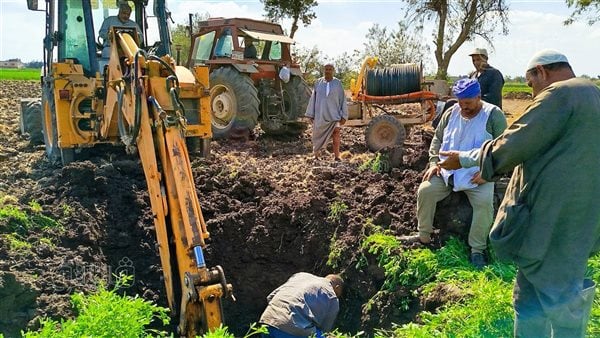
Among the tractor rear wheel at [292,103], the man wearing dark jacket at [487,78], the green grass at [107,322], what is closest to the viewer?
the green grass at [107,322]

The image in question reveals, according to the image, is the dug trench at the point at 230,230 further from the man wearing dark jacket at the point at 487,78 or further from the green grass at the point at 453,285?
the man wearing dark jacket at the point at 487,78

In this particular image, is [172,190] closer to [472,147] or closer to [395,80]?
[472,147]

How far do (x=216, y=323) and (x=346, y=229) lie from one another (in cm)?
255

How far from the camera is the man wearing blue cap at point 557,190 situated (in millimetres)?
2957

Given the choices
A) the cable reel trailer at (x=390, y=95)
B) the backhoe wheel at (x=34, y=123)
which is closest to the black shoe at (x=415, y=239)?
the cable reel trailer at (x=390, y=95)

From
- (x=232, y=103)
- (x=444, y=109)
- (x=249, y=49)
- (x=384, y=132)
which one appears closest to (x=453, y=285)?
(x=444, y=109)

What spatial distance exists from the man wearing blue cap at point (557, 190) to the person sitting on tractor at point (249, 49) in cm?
890

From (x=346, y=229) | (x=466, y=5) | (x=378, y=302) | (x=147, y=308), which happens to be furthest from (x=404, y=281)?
(x=466, y=5)

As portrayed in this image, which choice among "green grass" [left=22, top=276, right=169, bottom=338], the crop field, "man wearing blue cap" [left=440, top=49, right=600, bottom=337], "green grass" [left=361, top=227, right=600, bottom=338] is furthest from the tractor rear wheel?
"man wearing blue cap" [left=440, top=49, right=600, bottom=337]

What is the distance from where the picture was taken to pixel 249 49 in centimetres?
1159

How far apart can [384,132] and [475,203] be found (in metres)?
5.26

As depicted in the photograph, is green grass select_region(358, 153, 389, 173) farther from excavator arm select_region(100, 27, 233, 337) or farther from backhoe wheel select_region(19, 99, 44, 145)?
backhoe wheel select_region(19, 99, 44, 145)

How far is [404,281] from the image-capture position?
15.7ft

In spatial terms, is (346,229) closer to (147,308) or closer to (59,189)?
(147,308)
